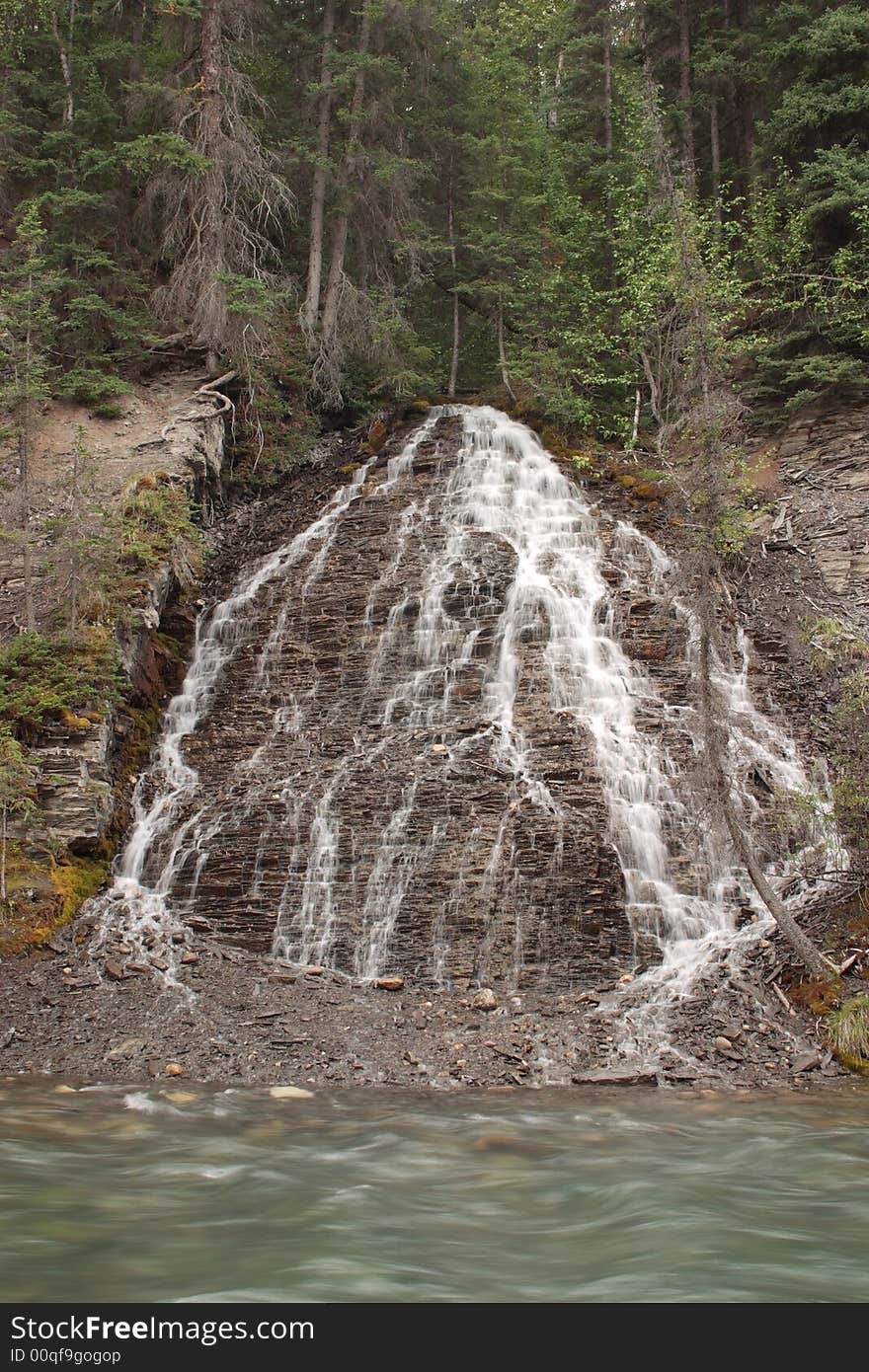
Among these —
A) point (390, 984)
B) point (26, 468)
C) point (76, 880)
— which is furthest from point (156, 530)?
point (390, 984)

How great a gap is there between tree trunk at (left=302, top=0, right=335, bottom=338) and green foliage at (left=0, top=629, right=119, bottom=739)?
1336cm

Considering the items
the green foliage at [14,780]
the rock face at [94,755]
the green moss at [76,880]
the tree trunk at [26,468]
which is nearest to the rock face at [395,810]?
the green moss at [76,880]

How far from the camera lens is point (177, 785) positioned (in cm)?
1315

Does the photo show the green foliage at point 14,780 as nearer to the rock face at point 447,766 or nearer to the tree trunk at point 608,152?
the rock face at point 447,766

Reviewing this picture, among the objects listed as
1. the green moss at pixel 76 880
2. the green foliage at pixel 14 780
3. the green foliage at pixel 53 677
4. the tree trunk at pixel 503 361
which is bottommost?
the green moss at pixel 76 880

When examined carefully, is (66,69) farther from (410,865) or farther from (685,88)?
(410,865)

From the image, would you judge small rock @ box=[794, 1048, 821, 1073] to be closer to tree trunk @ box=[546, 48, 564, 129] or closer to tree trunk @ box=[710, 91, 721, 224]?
tree trunk @ box=[710, 91, 721, 224]

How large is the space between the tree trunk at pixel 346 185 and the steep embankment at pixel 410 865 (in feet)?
34.2

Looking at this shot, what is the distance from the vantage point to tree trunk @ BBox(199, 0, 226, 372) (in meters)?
20.7

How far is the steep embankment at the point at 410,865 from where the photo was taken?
28.7 ft

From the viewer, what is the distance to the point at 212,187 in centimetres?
2164
